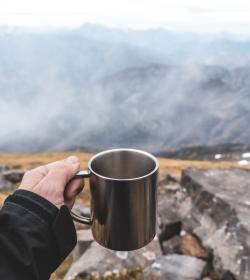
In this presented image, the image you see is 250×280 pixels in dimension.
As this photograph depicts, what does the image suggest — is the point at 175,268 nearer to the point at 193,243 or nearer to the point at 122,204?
the point at 193,243

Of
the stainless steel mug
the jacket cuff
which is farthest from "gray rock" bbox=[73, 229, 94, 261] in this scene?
the jacket cuff

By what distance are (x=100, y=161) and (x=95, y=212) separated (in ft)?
1.28

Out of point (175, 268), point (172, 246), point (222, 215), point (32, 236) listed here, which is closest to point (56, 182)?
point (32, 236)

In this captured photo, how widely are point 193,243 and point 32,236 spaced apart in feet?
22.9

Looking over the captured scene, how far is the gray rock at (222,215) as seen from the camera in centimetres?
682

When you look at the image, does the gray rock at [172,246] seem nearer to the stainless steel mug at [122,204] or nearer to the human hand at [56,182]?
the stainless steel mug at [122,204]

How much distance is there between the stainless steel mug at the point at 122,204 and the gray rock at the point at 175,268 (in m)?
3.62

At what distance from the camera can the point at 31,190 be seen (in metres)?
2.22

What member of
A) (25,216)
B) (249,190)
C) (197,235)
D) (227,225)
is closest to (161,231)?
(197,235)

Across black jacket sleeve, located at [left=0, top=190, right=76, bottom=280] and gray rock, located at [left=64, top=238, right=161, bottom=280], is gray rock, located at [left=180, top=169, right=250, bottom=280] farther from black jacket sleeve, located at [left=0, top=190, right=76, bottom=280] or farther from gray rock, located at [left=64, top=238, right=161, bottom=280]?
black jacket sleeve, located at [left=0, top=190, right=76, bottom=280]

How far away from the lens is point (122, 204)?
94.9 inches

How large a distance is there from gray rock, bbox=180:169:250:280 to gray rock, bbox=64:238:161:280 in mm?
1478

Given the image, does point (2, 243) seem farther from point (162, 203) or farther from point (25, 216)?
point (162, 203)

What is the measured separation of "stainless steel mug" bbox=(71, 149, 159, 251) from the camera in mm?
2383
